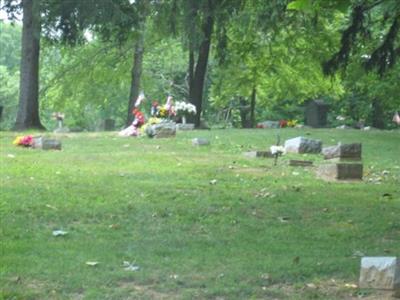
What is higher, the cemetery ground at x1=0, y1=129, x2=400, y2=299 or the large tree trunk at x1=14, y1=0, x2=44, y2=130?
the large tree trunk at x1=14, y1=0, x2=44, y2=130

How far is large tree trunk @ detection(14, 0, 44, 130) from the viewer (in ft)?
77.3

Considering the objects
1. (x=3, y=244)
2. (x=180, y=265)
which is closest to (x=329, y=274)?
(x=180, y=265)

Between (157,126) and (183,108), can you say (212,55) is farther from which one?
(157,126)

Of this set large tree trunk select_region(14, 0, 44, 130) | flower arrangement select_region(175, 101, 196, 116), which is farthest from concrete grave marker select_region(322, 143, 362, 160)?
large tree trunk select_region(14, 0, 44, 130)

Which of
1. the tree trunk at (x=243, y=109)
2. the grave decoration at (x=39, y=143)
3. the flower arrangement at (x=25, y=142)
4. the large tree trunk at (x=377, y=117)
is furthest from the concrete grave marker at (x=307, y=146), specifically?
the tree trunk at (x=243, y=109)

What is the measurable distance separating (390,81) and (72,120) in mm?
35886

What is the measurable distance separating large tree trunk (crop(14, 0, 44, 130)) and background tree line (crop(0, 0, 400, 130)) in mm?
31

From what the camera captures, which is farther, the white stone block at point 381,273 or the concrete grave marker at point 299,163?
the concrete grave marker at point 299,163

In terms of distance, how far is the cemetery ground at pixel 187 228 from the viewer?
18.6ft

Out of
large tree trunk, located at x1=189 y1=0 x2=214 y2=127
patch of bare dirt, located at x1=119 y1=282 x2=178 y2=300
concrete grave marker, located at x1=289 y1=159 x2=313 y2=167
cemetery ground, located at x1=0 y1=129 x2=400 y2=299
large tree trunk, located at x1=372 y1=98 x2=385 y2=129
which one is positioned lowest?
patch of bare dirt, located at x1=119 y1=282 x2=178 y2=300

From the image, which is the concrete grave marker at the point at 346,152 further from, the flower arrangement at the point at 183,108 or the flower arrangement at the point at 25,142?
the flower arrangement at the point at 183,108

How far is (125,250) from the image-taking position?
21.9 ft

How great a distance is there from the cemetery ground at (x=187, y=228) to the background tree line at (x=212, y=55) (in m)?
2.06

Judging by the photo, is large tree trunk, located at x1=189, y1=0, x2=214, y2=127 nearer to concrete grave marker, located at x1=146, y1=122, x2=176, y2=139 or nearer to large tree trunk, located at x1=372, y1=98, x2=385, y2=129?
concrete grave marker, located at x1=146, y1=122, x2=176, y2=139
